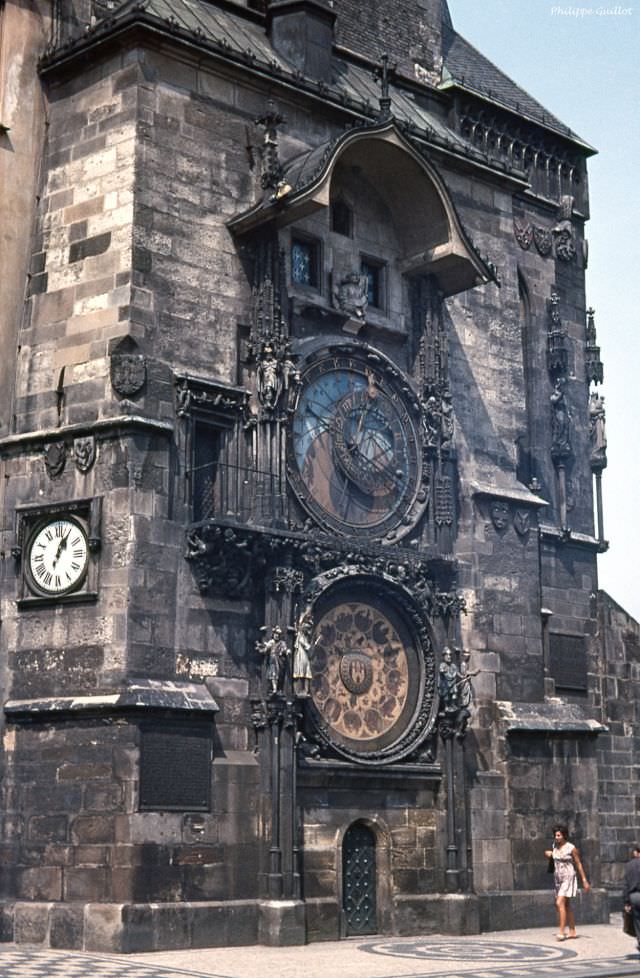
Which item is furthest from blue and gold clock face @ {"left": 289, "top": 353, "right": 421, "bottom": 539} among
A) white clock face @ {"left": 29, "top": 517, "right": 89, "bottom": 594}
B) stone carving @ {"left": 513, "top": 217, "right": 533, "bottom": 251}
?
stone carving @ {"left": 513, "top": 217, "right": 533, "bottom": 251}

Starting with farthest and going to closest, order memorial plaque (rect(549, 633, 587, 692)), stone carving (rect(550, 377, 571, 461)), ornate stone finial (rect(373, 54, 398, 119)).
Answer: stone carving (rect(550, 377, 571, 461))
memorial plaque (rect(549, 633, 587, 692))
ornate stone finial (rect(373, 54, 398, 119))

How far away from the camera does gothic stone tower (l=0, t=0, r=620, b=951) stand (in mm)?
22094

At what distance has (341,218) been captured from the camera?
1046 inches

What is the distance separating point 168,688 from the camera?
22109 millimetres

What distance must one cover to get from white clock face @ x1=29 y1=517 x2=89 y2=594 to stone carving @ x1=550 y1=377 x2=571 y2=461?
11.9 metres

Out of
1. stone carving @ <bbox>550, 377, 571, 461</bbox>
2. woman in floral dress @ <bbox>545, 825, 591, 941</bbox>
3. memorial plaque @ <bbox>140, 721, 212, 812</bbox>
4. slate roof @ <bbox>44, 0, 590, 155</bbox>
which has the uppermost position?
slate roof @ <bbox>44, 0, 590, 155</bbox>

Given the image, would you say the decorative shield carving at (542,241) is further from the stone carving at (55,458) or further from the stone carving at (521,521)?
the stone carving at (55,458)

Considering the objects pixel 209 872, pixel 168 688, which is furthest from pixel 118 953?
pixel 168 688

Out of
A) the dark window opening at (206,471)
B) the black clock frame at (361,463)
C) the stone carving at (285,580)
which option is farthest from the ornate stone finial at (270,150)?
the stone carving at (285,580)

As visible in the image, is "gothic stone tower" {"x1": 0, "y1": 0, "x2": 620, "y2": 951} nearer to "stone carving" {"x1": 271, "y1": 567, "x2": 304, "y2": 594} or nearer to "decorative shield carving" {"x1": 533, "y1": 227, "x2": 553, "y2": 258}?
"stone carving" {"x1": 271, "y1": 567, "x2": 304, "y2": 594}

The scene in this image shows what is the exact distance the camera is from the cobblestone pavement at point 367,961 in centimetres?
1845

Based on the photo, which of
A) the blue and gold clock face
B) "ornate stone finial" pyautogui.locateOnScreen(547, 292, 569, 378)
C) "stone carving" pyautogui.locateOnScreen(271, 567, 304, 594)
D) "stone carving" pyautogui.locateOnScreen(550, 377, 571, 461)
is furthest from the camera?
"ornate stone finial" pyautogui.locateOnScreen(547, 292, 569, 378)

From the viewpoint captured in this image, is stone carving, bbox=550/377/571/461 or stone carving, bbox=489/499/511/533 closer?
stone carving, bbox=489/499/511/533

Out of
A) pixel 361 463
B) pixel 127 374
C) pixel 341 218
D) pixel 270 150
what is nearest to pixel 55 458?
pixel 127 374
